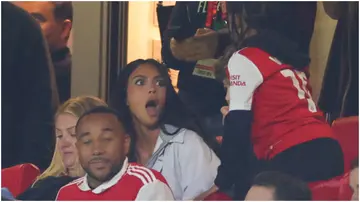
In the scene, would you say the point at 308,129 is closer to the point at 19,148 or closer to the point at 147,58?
the point at 147,58

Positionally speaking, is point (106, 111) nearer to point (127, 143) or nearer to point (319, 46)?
point (127, 143)

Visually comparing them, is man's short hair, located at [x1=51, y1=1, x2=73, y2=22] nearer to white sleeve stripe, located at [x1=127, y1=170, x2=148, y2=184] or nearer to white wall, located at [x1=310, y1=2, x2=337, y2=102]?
white sleeve stripe, located at [x1=127, y1=170, x2=148, y2=184]

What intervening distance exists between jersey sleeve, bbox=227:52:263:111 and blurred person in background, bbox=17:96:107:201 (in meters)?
0.50

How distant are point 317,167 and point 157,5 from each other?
0.85m

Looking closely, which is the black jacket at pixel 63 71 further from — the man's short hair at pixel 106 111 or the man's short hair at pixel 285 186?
the man's short hair at pixel 285 186

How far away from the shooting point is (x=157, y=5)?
319 cm

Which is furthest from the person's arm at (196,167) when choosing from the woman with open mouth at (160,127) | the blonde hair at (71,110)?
the blonde hair at (71,110)

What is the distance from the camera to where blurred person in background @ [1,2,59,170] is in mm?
3215

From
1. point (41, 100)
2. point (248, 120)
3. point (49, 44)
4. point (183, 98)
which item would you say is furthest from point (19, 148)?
point (248, 120)

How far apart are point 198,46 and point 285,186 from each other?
61 cm

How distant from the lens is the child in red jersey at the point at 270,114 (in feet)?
9.84

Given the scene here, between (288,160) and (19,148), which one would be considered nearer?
(288,160)

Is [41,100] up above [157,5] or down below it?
below

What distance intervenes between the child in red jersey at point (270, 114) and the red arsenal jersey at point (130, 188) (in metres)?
0.23
